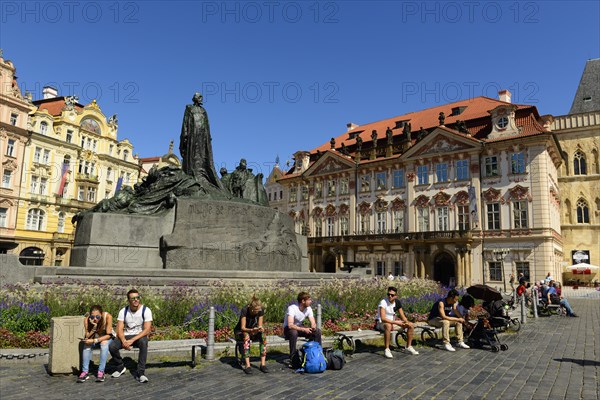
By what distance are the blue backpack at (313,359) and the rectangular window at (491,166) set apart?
34.3m

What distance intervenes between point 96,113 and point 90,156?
16.7 feet

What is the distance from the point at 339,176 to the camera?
4900 cm

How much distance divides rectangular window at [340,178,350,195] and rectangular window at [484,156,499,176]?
1407 centimetres

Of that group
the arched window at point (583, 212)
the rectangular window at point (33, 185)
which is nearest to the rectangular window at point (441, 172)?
the arched window at point (583, 212)

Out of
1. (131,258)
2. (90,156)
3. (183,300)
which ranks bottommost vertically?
(183,300)

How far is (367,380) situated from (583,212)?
4417 cm

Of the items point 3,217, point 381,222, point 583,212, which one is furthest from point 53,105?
point 583,212

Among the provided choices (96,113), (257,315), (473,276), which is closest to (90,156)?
(96,113)

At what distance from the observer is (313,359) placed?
727 centimetres

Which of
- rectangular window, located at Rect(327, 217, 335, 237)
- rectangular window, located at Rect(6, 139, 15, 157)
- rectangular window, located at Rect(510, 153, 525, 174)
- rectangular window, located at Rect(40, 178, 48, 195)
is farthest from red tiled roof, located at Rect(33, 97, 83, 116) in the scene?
rectangular window, located at Rect(510, 153, 525, 174)

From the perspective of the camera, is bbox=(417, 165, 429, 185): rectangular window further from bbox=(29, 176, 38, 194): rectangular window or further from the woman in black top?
the woman in black top

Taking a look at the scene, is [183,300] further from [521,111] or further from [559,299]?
[521,111]

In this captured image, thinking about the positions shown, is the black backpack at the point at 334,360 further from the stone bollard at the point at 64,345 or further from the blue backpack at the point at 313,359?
the stone bollard at the point at 64,345

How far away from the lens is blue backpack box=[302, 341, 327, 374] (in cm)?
724
